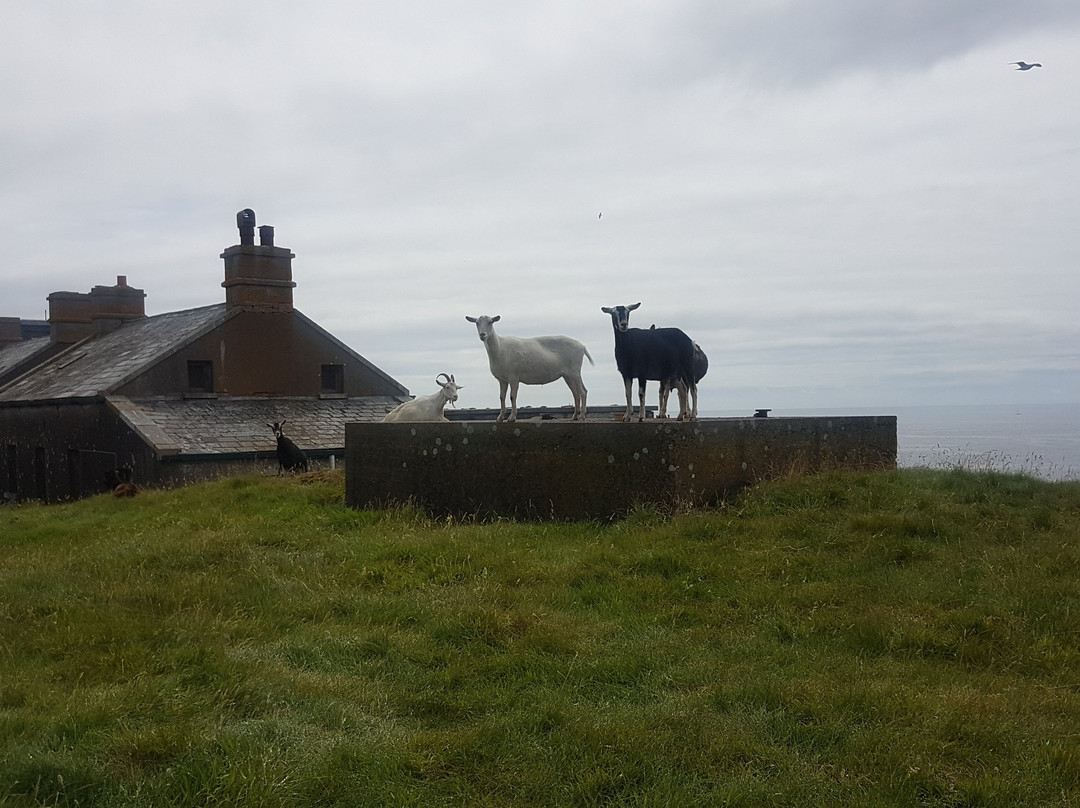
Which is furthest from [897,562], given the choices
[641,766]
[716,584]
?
[641,766]

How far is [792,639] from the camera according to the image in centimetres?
671

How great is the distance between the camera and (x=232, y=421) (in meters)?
24.9

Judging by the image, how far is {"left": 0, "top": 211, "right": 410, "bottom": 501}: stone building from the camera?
23172 millimetres

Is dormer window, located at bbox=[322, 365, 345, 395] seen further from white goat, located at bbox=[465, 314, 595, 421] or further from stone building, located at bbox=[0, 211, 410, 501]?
white goat, located at bbox=[465, 314, 595, 421]

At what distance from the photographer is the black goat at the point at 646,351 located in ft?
37.2

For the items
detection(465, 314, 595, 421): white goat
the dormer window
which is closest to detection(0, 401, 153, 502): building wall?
the dormer window

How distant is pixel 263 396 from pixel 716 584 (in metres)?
21.1

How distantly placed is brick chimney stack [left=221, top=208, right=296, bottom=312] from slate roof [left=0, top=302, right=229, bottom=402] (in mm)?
776

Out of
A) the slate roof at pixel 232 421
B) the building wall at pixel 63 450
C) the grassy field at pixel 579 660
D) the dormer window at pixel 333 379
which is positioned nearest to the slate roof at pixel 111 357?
the building wall at pixel 63 450

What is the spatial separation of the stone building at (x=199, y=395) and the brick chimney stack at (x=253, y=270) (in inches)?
1.1

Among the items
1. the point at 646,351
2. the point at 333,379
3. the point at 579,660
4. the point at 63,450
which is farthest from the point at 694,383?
the point at 63,450

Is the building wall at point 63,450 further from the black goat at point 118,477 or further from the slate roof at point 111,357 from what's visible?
the slate roof at point 111,357

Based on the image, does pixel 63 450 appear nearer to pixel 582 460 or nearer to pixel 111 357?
pixel 111 357

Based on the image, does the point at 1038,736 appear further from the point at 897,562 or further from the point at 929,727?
the point at 897,562
